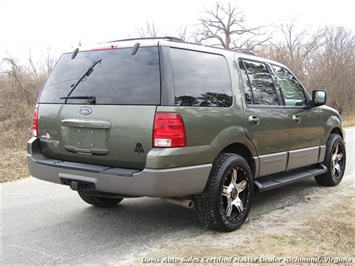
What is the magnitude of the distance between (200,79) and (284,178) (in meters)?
2.05

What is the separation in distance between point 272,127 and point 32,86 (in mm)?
13031

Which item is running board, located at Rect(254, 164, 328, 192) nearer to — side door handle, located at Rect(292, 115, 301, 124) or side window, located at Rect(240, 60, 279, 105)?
→ side door handle, located at Rect(292, 115, 301, 124)

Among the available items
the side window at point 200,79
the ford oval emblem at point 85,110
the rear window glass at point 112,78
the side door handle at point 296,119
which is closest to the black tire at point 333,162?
the side door handle at point 296,119

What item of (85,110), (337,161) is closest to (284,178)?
(337,161)

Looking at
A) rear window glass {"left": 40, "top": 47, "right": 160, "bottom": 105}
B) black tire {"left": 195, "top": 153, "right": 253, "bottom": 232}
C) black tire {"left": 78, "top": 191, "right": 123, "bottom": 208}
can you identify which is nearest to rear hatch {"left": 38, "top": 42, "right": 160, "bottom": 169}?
rear window glass {"left": 40, "top": 47, "right": 160, "bottom": 105}

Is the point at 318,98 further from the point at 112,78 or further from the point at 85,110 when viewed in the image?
the point at 85,110

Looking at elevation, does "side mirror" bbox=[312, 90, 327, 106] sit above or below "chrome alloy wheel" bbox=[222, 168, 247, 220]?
above

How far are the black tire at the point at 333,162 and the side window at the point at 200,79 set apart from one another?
2669mm

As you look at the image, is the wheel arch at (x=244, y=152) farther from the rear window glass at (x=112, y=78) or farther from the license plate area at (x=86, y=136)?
the license plate area at (x=86, y=136)

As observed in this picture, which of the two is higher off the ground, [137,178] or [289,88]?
[289,88]

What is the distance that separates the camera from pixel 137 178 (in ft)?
11.3

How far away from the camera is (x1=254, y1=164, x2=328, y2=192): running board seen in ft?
15.1

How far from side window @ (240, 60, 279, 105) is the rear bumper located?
1.35 m

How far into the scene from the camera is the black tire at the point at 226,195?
3850 mm
